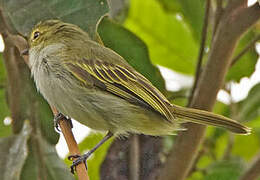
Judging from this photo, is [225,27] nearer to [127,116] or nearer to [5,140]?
[127,116]

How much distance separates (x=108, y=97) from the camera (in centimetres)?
272

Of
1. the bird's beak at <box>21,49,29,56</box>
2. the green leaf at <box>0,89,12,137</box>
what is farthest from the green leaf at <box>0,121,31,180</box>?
the bird's beak at <box>21,49,29,56</box>

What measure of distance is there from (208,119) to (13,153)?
34.7 inches

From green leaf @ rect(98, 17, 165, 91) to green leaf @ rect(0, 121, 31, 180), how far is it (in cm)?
62

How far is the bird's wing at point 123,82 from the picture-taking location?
2688 mm

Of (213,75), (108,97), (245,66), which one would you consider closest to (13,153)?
(108,97)

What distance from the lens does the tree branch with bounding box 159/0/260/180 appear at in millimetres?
2680

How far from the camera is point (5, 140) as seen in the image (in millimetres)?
2590

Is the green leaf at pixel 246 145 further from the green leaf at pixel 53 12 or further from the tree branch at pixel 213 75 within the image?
the green leaf at pixel 53 12

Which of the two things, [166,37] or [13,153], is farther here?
[166,37]

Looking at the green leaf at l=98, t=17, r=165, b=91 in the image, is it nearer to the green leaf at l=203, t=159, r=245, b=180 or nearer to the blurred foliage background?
the blurred foliage background

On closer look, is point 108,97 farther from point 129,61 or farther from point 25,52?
point 25,52

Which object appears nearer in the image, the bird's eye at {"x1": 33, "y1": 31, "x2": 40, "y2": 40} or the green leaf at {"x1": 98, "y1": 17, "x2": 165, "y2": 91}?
the green leaf at {"x1": 98, "y1": 17, "x2": 165, "y2": 91}

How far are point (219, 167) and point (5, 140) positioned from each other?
1.07 meters
